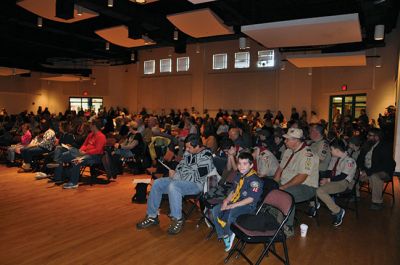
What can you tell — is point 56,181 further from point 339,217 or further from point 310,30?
point 310,30

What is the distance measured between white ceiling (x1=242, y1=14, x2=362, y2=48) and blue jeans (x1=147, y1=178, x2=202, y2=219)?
468 cm

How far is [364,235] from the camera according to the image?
4.38m

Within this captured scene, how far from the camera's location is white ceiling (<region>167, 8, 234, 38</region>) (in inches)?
323

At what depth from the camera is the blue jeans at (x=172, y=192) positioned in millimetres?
4328

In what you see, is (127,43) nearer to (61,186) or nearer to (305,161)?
(61,186)

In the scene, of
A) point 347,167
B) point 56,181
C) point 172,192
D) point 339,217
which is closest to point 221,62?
point 56,181

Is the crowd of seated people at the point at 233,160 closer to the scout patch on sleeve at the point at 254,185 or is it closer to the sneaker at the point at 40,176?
the scout patch on sleeve at the point at 254,185

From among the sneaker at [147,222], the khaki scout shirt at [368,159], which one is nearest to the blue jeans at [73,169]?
the sneaker at [147,222]

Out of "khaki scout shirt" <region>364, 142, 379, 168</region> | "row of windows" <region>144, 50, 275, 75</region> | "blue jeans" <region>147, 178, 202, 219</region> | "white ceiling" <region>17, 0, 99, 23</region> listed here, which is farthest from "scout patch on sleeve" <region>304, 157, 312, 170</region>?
"row of windows" <region>144, 50, 275, 75</region>

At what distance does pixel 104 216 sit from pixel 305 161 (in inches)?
115

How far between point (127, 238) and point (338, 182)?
115 inches

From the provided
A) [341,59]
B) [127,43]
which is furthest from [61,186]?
[341,59]

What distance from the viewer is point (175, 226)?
4.30m

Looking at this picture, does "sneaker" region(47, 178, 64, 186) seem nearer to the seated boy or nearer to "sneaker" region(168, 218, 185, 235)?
"sneaker" region(168, 218, 185, 235)
